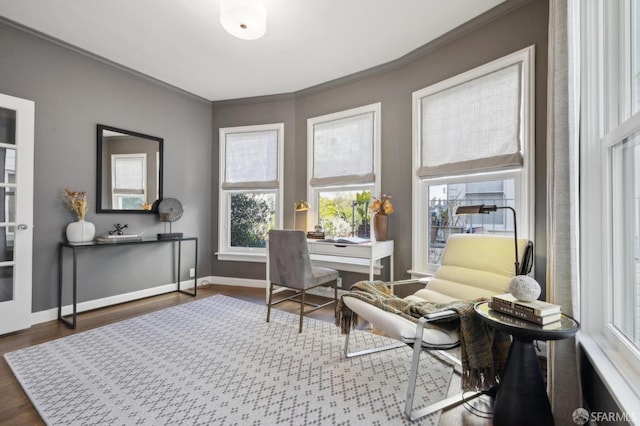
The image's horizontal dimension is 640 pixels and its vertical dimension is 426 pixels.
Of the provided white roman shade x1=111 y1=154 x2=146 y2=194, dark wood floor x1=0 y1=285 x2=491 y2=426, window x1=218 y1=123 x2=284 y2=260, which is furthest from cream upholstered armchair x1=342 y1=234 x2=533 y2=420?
white roman shade x1=111 y1=154 x2=146 y2=194

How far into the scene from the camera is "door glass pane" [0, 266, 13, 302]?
2592mm

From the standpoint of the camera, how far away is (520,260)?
6.38ft

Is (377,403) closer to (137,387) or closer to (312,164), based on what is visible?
(137,387)

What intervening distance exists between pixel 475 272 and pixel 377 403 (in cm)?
113

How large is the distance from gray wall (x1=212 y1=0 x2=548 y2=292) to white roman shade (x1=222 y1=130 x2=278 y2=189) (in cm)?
18

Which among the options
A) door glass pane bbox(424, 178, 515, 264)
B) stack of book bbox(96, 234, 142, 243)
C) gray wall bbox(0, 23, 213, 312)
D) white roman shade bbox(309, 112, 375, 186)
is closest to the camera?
door glass pane bbox(424, 178, 515, 264)

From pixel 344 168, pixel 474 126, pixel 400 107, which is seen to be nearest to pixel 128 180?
pixel 344 168

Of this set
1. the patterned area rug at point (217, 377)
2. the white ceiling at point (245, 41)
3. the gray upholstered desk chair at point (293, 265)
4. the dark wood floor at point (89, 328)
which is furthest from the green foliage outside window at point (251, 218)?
the patterned area rug at point (217, 377)

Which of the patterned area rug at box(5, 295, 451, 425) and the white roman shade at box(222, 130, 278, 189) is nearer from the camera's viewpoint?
the patterned area rug at box(5, 295, 451, 425)

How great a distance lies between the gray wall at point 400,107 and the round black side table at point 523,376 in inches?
40.7

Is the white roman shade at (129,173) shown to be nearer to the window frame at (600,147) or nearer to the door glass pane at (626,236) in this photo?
the window frame at (600,147)

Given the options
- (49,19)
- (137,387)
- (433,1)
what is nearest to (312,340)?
(137,387)

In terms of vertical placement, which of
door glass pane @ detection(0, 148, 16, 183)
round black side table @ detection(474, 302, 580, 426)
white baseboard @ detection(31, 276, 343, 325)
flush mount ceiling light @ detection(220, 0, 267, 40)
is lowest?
white baseboard @ detection(31, 276, 343, 325)

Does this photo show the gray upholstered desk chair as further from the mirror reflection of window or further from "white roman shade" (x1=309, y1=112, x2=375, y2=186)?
the mirror reflection of window
